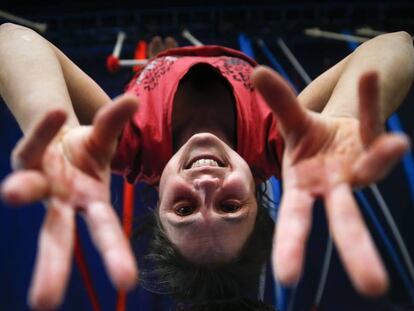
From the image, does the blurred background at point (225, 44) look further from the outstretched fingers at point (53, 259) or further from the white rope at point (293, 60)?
the outstretched fingers at point (53, 259)

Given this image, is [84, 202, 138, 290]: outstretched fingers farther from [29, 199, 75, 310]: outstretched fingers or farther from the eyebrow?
the eyebrow

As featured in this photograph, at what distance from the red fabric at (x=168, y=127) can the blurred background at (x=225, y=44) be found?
0.70 meters

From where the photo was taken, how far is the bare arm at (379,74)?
72 cm

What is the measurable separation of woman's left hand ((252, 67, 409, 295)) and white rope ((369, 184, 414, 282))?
1144 millimetres

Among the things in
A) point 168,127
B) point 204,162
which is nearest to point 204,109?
point 168,127

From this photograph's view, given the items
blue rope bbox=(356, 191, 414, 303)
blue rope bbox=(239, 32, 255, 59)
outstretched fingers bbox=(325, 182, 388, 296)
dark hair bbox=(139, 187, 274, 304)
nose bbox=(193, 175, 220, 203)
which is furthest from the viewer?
blue rope bbox=(239, 32, 255, 59)

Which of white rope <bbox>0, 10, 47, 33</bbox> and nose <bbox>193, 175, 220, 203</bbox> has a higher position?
white rope <bbox>0, 10, 47, 33</bbox>

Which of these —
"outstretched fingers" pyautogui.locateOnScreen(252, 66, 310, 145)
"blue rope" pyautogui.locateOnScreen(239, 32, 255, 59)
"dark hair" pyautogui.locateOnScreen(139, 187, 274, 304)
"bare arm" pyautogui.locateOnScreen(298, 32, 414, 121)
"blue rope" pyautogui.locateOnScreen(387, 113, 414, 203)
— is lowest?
"blue rope" pyautogui.locateOnScreen(387, 113, 414, 203)

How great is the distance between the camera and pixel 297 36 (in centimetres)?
179

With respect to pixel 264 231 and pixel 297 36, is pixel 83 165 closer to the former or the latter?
pixel 264 231

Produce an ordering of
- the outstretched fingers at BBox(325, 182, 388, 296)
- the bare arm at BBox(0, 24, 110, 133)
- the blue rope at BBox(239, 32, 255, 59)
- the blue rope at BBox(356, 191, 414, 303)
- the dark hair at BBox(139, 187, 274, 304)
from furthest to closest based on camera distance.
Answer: the blue rope at BBox(239, 32, 255, 59) → the blue rope at BBox(356, 191, 414, 303) → the dark hair at BBox(139, 187, 274, 304) → the bare arm at BBox(0, 24, 110, 133) → the outstretched fingers at BBox(325, 182, 388, 296)

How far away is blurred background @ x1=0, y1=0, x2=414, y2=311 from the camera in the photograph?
5.38ft

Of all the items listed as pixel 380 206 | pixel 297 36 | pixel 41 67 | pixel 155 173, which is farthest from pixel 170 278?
pixel 297 36

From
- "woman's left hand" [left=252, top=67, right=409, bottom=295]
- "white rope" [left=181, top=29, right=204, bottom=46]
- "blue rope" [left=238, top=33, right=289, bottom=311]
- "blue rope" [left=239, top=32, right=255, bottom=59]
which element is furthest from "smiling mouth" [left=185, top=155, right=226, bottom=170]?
"blue rope" [left=239, top=32, right=255, bottom=59]
